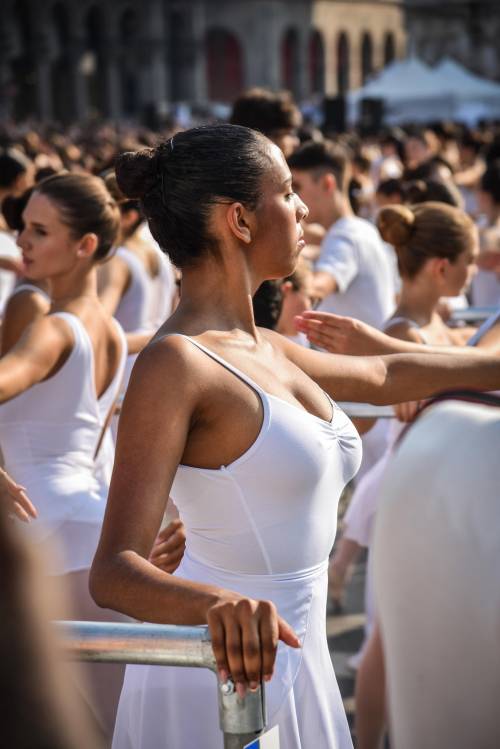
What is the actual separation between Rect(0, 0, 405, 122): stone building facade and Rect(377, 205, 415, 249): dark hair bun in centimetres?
5020

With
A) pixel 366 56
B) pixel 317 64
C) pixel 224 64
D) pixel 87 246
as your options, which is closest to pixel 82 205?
pixel 87 246

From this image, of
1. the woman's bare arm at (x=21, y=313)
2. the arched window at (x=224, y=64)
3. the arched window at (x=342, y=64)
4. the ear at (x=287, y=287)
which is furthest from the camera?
the arched window at (x=342, y=64)

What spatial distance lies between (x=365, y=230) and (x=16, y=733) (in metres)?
4.90

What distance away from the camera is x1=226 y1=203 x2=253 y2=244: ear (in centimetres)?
221

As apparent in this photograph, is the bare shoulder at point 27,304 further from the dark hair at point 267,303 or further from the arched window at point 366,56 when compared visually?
the arched window at point 366,56

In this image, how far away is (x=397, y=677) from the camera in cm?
137

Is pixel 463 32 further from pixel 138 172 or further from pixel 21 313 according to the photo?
pixel 138 172

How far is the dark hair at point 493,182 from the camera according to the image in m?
7.94

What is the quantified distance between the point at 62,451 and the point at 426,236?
5.09 feet

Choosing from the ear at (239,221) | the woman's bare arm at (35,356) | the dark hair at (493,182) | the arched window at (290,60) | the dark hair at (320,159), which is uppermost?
the ear at (239,221)

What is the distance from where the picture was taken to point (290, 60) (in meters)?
67.4

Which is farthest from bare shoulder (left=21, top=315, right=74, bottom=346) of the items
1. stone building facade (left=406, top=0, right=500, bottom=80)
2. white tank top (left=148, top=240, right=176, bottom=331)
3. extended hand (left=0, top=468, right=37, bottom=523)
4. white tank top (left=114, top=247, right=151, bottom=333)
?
stone building facade (left=406, top=0, right=500, bottom=80)

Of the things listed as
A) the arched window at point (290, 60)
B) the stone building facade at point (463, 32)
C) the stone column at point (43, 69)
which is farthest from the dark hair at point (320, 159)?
the stone building facade at point (463, 32)

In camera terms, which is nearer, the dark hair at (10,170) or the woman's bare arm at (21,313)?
the woman's bare arm at (21,313)
